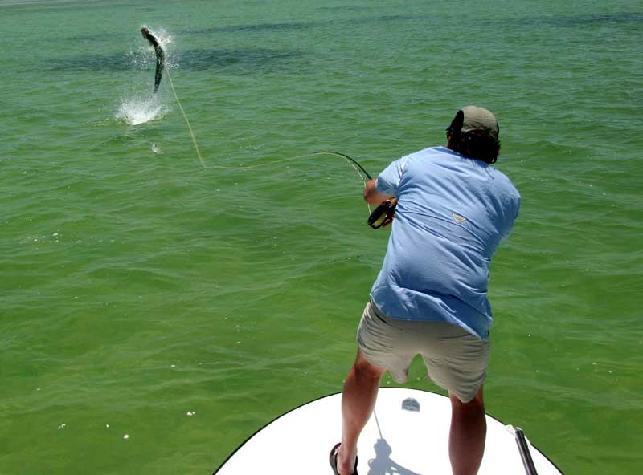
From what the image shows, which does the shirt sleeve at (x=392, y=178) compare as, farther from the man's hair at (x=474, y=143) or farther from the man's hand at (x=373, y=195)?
the man's hair at (x=474, y=143)

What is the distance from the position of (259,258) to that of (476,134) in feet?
17.6

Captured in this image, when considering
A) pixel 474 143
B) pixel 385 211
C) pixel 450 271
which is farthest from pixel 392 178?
pixel 450 271

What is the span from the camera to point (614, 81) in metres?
18.9

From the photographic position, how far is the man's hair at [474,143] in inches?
133

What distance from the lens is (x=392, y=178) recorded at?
354 cm

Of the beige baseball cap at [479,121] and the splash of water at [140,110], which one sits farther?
the splash of water at [140,110]

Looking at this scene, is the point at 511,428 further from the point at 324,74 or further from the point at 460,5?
the point at 460,5

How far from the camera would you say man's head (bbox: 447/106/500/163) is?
11.0ft

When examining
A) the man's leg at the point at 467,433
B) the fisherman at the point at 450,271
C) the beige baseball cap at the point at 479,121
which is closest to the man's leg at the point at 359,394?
the fisherman at the point at 450,271

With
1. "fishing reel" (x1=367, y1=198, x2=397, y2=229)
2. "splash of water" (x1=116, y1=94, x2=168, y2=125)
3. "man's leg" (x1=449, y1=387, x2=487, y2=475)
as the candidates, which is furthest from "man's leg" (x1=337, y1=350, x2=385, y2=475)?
"splash of water" (x1=116, y1=94, x2=168, y2=125)

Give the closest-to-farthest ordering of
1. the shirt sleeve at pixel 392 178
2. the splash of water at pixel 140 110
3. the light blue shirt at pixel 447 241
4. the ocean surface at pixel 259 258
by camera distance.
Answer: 1. the light blue shirt at pixel 447 241
2. the shirt sleeve at pixel 392 178
3. the ocean surface at pixel 259 258
4. the splash of water at pixel 140 110

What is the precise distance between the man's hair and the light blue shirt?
2.1 inches

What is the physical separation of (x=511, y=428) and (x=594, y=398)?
1.78m

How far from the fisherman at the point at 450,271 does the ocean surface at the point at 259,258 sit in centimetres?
194
